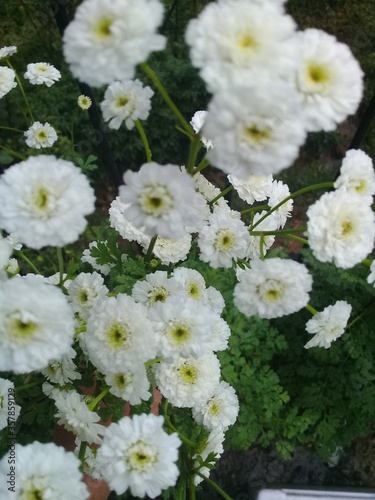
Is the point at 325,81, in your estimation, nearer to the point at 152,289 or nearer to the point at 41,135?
the point at 152,289

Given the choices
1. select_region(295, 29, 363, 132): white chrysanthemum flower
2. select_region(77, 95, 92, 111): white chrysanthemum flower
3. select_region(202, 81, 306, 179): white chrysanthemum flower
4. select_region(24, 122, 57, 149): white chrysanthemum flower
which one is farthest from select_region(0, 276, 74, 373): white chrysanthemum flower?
select_region(77, 95, 92, 111): white chrysanthemum flower

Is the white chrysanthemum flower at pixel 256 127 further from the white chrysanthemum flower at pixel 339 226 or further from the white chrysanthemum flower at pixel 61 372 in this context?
the white chrysanthemum flower at pixel 61 372

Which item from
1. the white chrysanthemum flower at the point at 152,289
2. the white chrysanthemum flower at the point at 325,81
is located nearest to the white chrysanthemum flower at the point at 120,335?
the white chrysanthemum flower at the point at 152,289

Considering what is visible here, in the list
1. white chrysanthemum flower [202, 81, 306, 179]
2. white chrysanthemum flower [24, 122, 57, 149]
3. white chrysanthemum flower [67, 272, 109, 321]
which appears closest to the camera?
white chrysanthemum flower [202, 81, 306, 179]

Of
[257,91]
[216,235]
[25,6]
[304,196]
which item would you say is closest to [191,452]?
[216,235]

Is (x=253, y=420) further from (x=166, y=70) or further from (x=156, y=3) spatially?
(x=166, y=70)

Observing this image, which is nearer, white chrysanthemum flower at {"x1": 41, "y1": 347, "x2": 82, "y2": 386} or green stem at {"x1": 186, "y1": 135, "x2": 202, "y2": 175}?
green stem at {"x1": 186, "y1": 135, "x2": 202, "y2": 175}

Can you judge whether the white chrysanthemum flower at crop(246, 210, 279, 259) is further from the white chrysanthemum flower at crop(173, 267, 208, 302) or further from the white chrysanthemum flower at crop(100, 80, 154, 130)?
the white chrysanthemum flower at crop(100, 80, 154, 130)
